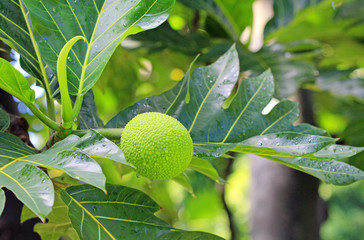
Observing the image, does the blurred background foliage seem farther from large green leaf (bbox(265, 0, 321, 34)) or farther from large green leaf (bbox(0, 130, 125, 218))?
large green leaf (bbox(0, 130, 125, 218))

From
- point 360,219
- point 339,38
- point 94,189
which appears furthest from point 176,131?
point 360,219

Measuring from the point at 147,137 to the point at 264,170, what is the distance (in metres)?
0.97

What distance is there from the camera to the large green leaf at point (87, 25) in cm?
56

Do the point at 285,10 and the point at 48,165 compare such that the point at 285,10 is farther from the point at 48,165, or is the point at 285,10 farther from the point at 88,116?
the point at 48,165

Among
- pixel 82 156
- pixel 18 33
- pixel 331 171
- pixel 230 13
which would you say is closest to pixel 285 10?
pixel 230 13

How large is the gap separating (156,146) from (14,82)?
20 cm

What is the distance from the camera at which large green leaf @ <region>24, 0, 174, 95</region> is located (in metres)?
0.56

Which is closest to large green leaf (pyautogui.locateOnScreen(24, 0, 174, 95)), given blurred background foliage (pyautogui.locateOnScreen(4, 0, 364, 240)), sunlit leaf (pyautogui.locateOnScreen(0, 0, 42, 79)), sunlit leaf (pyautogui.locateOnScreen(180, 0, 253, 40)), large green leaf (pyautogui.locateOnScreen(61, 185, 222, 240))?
sunlit leaf (pyautogui.locateOnScreen(0, 0, 42, 79))

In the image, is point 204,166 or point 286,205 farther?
point 286,205

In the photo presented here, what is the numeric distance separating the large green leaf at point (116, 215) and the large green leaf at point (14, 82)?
16 cm

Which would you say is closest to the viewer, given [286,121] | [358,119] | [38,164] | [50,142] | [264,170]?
[38,164]

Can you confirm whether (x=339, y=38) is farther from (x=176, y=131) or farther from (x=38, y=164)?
(x=38, y=164)

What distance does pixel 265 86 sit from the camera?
712 millimetres

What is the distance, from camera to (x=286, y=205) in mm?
1336
